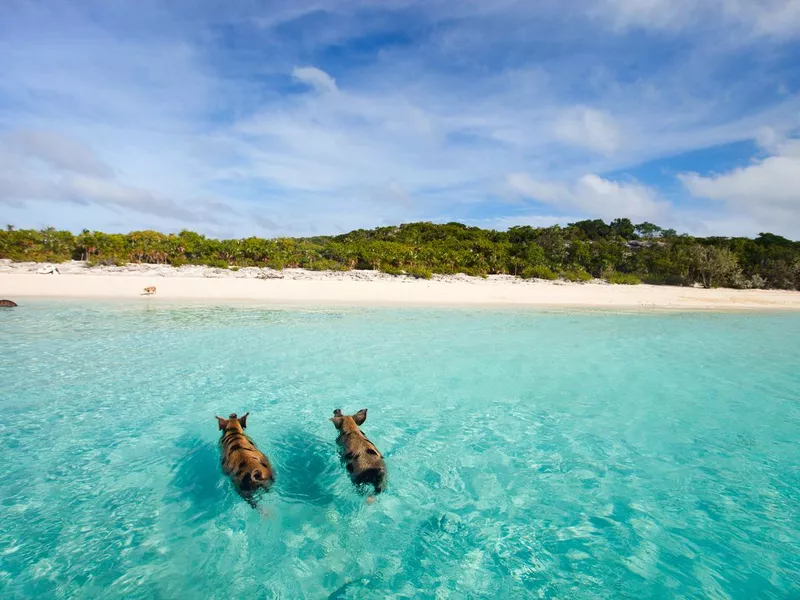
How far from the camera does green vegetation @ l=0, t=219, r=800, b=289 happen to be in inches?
1491

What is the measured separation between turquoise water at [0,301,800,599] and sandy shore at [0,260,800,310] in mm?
15087

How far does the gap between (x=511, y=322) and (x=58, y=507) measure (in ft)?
55.7

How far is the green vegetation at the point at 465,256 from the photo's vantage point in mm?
37875

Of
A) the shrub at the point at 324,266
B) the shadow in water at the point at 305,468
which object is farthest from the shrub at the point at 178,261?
the shadow in water at the point at 305,468

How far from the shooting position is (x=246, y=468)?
4.09m

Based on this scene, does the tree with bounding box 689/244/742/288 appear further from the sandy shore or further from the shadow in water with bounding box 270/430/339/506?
the shadow in water with bounding box 270/430/339/506

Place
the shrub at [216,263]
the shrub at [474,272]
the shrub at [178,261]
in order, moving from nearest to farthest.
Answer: the shrub at [178,261]
the shrub at [216,263]
the shrub at [474,272]

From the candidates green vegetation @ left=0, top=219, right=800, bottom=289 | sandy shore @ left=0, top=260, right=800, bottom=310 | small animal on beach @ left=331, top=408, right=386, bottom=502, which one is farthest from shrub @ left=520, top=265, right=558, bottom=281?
small animal on beach @ left=331, top=408, right=386, bottom=502

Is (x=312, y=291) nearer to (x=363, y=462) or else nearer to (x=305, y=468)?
(x=305, y=468)

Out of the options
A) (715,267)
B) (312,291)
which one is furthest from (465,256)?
(715,267)

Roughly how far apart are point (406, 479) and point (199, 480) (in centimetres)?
→ 250

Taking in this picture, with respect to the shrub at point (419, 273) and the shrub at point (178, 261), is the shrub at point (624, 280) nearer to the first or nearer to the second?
the shrub at point (419, 273)

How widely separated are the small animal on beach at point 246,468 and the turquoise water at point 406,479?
1.17 ft

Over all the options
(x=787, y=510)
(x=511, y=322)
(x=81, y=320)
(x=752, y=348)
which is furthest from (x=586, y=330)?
(x=81, y=320)
